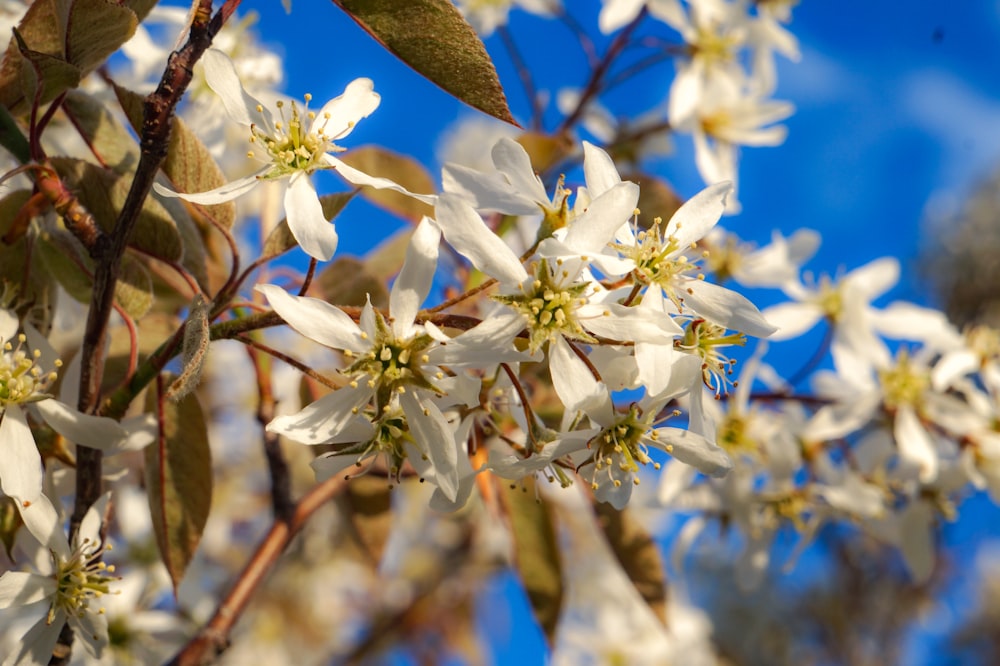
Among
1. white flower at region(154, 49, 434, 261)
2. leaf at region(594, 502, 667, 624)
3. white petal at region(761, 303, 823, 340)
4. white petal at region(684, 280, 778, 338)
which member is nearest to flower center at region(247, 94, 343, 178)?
white flower at region(154, 49, 434, 261)

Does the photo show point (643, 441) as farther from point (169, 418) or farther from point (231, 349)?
point (231, 349)

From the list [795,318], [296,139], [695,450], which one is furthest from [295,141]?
[795,318]

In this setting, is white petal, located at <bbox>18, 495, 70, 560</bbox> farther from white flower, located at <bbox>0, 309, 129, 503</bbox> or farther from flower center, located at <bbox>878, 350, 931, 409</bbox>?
flower center, located at <bbox>878, 350, 931, 409</bbox>

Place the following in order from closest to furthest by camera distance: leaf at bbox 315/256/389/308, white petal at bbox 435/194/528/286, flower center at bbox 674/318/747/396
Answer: white petal at bbox 435/194/528/286
flower center at bbox 674/318/747/396
leaf at bbox 315/256/389/308

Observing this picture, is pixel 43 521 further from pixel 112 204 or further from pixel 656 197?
pixel 656 197

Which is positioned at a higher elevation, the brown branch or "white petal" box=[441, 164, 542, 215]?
"white petal" box=[441, 164, 542, 215]

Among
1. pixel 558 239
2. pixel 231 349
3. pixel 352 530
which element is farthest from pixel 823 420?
pixel 231 349
